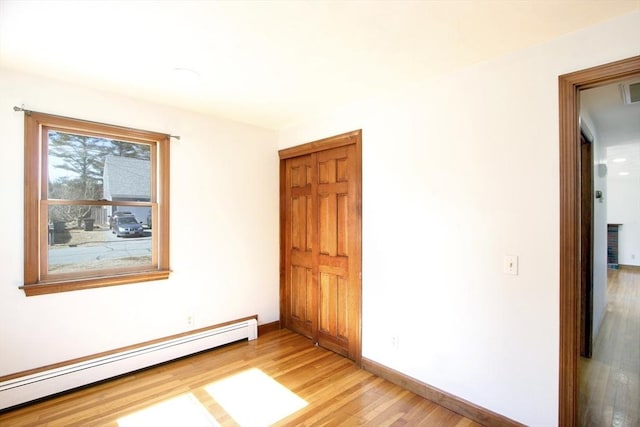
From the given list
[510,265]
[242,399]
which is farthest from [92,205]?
[510,265]

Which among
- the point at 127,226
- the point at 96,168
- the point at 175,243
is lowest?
the point at 175,243

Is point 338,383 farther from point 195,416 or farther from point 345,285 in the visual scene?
point 195,416

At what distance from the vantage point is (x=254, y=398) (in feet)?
7.93

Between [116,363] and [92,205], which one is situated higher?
[92,205]

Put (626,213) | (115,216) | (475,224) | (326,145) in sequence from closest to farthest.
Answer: (475,224) → (115,216) → (326,145) → (626,213)

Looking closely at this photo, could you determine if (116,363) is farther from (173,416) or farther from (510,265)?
(510,265)

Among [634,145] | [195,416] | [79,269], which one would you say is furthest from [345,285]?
[634,145]

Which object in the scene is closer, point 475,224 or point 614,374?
point 475,224

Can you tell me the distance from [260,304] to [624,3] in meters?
3.90

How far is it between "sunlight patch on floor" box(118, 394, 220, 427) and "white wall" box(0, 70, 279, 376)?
794mm

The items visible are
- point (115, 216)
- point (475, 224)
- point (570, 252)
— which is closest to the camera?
point (570, 252)

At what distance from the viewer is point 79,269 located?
8.67ft

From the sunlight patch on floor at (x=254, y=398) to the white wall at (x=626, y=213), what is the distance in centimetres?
980

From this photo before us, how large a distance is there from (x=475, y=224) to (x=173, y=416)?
102 inches
